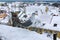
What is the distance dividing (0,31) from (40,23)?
5739mm

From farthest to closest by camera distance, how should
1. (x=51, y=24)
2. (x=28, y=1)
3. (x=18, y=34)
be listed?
(x=28, y=1)
(x=51, y=24)
(x=18, y=34)

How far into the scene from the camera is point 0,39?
141 cm

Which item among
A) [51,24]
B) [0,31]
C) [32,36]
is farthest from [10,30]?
[51,24]

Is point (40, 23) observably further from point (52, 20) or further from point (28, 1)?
point (28, 1)

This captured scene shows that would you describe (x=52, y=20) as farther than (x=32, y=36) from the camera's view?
Yes

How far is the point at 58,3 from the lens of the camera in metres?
17.0

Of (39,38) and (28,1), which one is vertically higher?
(39,38)

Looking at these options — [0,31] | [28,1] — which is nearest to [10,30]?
[0,31]

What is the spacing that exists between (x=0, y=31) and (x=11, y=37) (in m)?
0.18

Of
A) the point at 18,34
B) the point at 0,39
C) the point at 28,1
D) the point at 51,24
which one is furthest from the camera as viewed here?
the point at 28,1

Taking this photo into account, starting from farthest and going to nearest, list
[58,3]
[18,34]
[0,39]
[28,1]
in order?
[28,1]
[58,3]
[18,34]
[0,39]

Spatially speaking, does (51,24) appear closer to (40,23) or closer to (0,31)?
(40,23)

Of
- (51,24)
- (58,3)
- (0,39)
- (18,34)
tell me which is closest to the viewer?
(0,39)

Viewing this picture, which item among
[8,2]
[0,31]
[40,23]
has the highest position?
[0,31]
